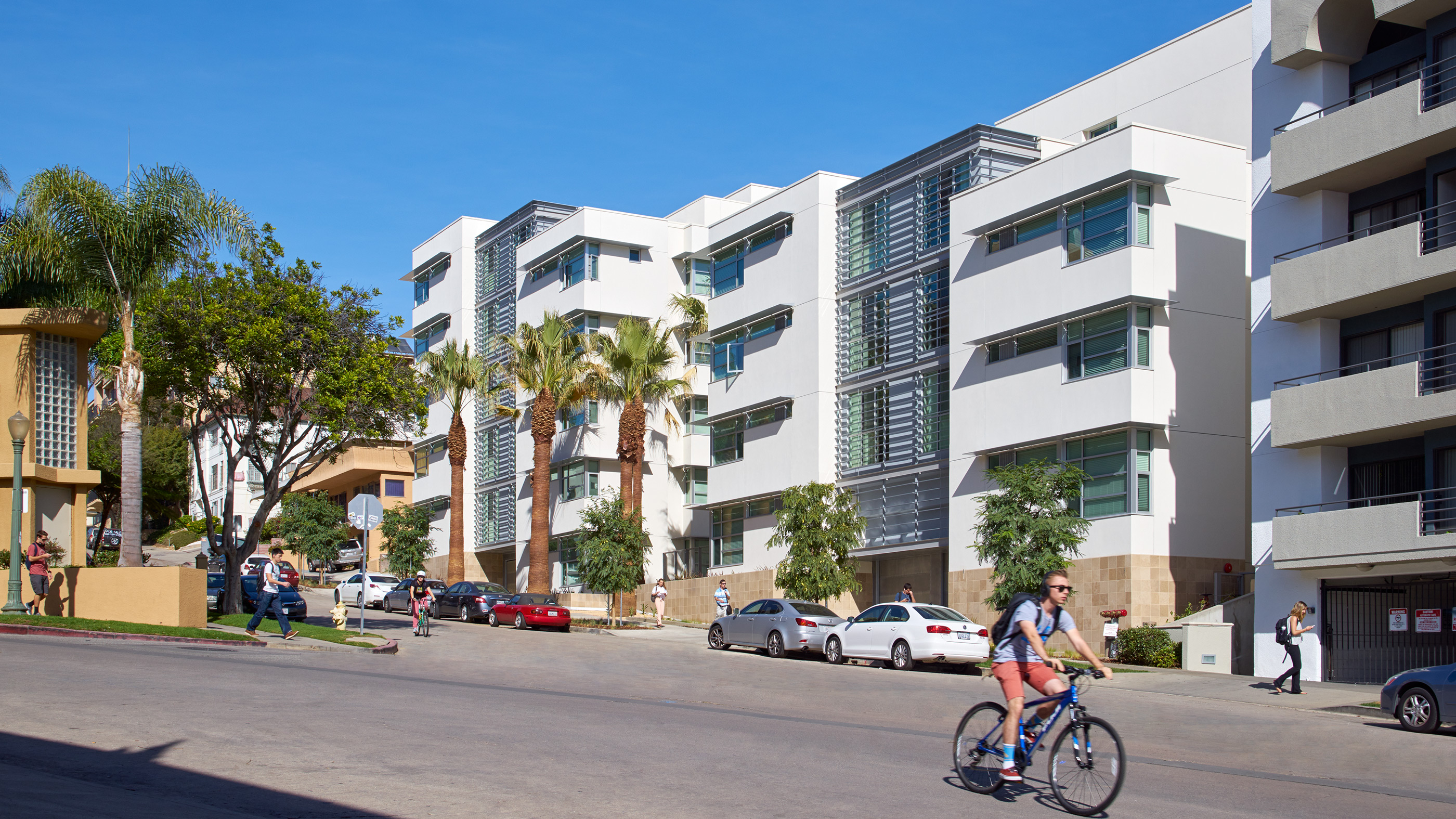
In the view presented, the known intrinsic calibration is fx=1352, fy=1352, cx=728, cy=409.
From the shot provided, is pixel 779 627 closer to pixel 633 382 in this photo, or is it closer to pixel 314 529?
pixel 633 382

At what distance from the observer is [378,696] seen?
16.5 m

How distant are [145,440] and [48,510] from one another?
50.0 meters

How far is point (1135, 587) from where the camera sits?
3209 cm

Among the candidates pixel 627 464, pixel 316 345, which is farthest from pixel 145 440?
pixel 316 345

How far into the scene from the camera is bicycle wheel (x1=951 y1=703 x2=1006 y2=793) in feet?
35.5

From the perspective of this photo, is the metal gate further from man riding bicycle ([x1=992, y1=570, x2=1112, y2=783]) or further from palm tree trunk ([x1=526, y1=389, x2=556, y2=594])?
palm tree trunk ([x1=526, y1=389, x2=556, y2=594])

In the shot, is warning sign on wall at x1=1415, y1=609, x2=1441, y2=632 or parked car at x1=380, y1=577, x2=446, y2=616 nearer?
warning sign on wall at x1=1415, y1=609, x2=1441, y2=632

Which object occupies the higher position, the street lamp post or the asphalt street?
the street lamp post

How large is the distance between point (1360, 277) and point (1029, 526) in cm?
831

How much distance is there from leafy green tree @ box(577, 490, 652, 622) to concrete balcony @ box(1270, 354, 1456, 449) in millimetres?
21604

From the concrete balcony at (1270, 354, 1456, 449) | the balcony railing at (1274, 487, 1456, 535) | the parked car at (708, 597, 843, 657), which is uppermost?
the concrete balcony at (1270, 354, 1456, 449)

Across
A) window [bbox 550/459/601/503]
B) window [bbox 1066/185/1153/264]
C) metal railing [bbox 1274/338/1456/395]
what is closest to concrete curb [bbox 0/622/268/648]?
window [bbox 1066/185/1153/264]

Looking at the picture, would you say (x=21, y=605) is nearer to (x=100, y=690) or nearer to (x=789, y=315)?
(x=100, y=690)

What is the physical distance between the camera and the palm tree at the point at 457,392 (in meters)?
56.6
